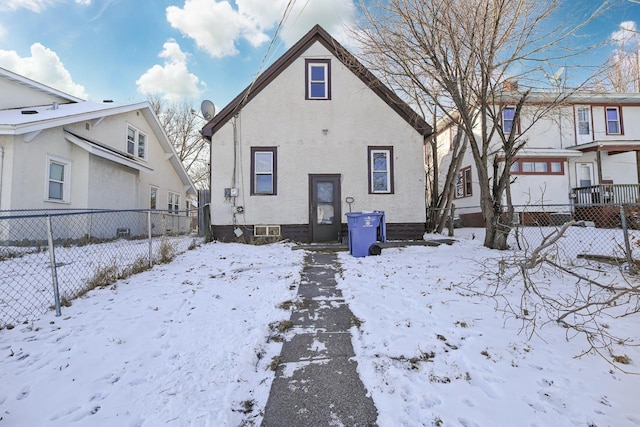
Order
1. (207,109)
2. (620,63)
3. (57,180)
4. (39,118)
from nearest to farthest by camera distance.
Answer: (620,63), (39,118), (57,180), (207,109)

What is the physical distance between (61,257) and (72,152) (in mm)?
5070

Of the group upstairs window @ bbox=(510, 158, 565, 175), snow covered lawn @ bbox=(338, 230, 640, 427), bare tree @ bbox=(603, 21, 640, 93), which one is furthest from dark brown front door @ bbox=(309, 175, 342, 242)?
upstairs window @ bbox=(510, 158, 565, 175)

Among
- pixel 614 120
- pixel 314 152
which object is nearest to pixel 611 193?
pixel 614 120

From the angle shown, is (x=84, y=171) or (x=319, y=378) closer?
(x=319, y=378)

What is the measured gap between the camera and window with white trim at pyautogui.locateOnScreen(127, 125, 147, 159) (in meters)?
12.9

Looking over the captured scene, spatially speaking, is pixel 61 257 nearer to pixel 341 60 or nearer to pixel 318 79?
pixel 318 79

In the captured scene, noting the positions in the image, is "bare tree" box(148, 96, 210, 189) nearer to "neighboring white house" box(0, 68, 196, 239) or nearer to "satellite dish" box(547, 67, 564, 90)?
"neighboring white house" box(0, 68, 196, 239)

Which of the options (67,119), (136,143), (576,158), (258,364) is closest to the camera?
(258,364)

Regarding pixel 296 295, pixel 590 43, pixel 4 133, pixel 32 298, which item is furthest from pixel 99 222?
pixel 590 43

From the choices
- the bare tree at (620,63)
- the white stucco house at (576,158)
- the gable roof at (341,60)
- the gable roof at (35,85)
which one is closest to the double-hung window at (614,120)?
the white stucco house at (576,158)

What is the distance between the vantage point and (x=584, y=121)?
14914 mm

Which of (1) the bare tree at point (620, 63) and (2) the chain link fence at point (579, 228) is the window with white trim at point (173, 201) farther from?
(1) the bare tree at point (620, 63)

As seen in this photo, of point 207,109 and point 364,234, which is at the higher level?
point 207,109

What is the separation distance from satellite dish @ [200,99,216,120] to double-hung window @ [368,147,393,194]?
635 centimetres
